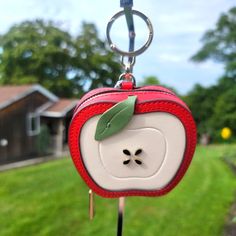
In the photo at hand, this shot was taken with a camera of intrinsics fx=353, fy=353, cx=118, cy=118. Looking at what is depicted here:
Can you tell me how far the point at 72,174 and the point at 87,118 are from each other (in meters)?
2.84

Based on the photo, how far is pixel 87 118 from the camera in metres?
0.48

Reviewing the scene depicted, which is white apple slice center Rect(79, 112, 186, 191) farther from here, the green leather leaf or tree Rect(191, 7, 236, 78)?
tree Rect(191, 7, 236, 78)

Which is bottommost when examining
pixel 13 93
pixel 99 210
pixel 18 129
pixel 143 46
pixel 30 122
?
pixel 18 129

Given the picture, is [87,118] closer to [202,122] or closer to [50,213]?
[50,213]

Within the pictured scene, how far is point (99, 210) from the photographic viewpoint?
2191 mm

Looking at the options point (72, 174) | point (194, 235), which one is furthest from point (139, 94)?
point (72, 174)

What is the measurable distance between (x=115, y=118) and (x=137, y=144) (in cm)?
6

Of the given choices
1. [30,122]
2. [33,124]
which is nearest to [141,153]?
[30,122]

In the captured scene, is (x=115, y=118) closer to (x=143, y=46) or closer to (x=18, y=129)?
(x=143, y=46)

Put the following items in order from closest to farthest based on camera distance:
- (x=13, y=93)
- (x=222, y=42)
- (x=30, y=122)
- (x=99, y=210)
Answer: (x=99, y=210)
(x=13, y=93)
(x=30, y=122)
(x=222, y=42)

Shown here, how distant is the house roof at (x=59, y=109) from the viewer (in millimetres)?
8203

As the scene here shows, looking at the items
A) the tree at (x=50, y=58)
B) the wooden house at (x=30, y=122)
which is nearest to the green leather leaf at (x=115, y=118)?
the wooden house at (x=30, y=122)

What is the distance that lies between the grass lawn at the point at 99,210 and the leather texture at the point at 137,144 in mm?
1423

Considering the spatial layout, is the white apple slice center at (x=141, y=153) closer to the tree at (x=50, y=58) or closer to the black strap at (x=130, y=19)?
the black strap at (x=130, y=19)
